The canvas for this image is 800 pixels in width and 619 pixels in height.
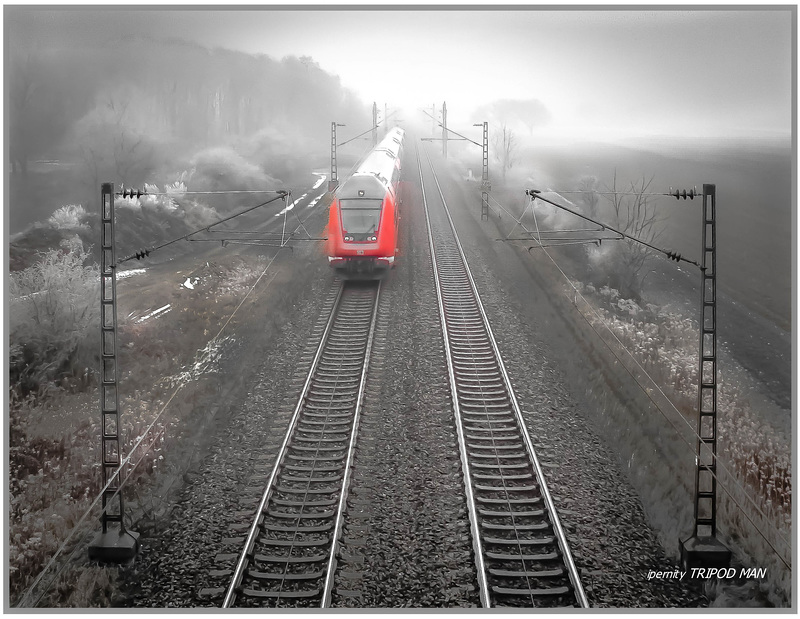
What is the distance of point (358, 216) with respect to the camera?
55.0 feet

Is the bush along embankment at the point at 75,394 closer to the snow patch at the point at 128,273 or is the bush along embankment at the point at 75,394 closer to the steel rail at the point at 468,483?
the snow patch at the point at 128,273

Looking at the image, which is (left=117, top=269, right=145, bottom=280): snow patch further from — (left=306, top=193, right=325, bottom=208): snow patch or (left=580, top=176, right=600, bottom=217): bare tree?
(left=580, top=176, right=600, bottom=217): bare tree

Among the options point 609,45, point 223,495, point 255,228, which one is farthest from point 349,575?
point 255,228

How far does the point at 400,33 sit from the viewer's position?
10.3 m

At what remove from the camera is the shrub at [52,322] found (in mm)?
12086

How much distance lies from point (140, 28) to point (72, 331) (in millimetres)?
6060

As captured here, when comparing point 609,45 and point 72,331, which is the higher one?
point 609,45

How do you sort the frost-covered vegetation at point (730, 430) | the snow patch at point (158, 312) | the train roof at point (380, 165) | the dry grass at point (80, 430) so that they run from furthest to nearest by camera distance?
the train roof at point (380, 165), the snow patch at point (158, 312), the frost-covered vegetation at point (730, 430), the dry grass at point (80, 430)

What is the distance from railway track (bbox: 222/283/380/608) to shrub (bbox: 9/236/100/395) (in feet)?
15.5

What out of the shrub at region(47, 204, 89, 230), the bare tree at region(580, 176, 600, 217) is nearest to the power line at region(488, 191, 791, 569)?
the bare tree at region(580, 176, 600, 217)

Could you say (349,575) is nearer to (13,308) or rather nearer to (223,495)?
(223,495)

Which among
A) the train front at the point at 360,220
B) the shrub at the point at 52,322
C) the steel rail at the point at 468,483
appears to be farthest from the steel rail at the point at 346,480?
the shrub at the point at 52,322

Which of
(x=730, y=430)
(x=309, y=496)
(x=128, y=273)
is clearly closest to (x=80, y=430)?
(x=309, y=496)

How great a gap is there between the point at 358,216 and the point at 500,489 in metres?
9.36
